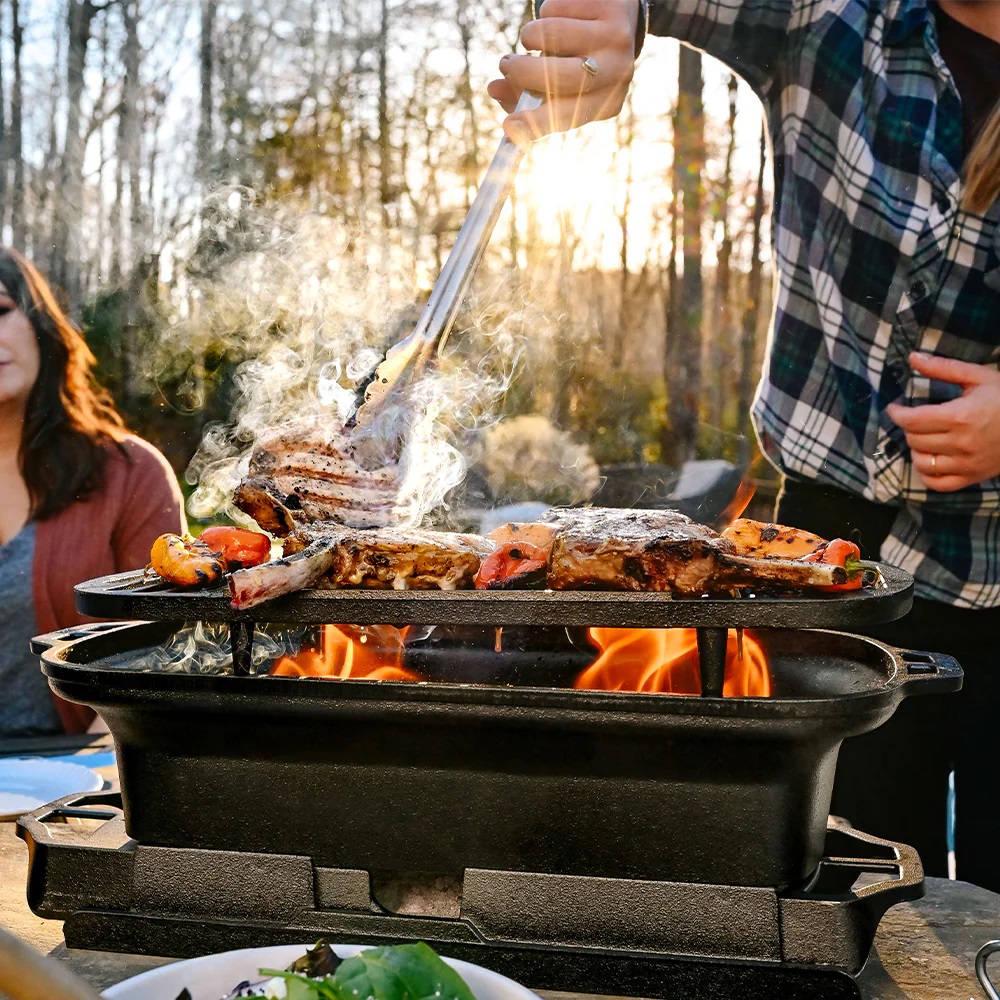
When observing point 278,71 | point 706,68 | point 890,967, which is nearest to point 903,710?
point 890,967

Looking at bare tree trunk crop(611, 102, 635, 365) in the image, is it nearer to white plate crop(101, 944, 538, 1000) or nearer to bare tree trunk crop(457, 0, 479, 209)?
bare tree trunk crop(457, 0, 479, 209)

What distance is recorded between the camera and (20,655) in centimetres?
372

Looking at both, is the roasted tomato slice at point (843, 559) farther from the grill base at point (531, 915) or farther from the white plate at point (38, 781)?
the white plate at point (38, 781)

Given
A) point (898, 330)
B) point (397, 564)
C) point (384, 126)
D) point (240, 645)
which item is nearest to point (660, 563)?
point (397, 564)

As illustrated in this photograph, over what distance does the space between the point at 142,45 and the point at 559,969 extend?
4410mm

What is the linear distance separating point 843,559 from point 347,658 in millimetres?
813

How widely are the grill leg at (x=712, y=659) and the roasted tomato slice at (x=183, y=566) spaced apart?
2.33ft

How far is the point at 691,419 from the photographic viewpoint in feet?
16.0

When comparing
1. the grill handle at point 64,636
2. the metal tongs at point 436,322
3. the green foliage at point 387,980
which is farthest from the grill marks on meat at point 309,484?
the green foliage at point 387,980

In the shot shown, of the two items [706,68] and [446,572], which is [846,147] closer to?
[446,572]

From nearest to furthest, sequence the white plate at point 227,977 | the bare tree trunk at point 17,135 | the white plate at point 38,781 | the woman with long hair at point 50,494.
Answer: the white plate at point 227,977 < the white plate at point 38,781 < the woman with long hair at point 50,494 < the bare tree trunk at point 17,135

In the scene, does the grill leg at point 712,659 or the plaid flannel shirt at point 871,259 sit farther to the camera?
the plaid flannel shirt at point 871,259

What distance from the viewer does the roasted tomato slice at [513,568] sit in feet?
4.69

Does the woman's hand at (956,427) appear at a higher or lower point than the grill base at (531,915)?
higher
